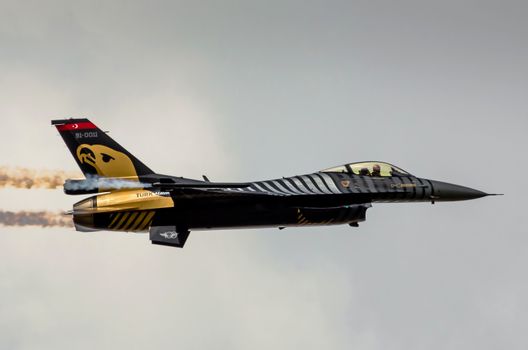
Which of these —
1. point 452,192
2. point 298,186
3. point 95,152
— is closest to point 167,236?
point 95,152

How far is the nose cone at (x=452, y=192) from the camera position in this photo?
47000mm

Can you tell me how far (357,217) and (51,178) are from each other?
1142cm

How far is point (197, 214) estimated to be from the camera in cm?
4425

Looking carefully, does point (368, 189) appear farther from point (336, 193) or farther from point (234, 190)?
point (234, 190)

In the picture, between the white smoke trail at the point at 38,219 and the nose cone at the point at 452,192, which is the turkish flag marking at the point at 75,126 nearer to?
the white smoke trail at the point at 38,219

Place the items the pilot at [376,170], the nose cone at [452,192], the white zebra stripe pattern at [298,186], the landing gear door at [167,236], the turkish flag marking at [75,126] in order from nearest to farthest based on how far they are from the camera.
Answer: the landing gear door at [167,236]
the white zebra stripe pattern at [298,186]
the turkish flag marking at [75,126]
the pilot at [376,170]
the nose cone at [452,192]

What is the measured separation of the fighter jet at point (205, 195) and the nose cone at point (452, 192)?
4cm

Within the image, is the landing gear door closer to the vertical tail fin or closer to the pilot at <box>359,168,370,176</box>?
the vertical tail fin

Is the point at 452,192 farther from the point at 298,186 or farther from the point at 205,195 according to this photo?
the point at 205,195

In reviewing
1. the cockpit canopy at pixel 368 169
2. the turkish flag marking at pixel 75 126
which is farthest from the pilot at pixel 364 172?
the turkish flag marking at pixel 75 126

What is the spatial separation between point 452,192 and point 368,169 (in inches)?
133

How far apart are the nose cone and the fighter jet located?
38 millimetres

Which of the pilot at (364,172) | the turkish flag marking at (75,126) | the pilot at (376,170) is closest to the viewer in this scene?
the turkish flag marking at (75,126)

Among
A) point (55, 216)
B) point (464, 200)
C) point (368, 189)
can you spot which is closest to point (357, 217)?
point (368, 189)
